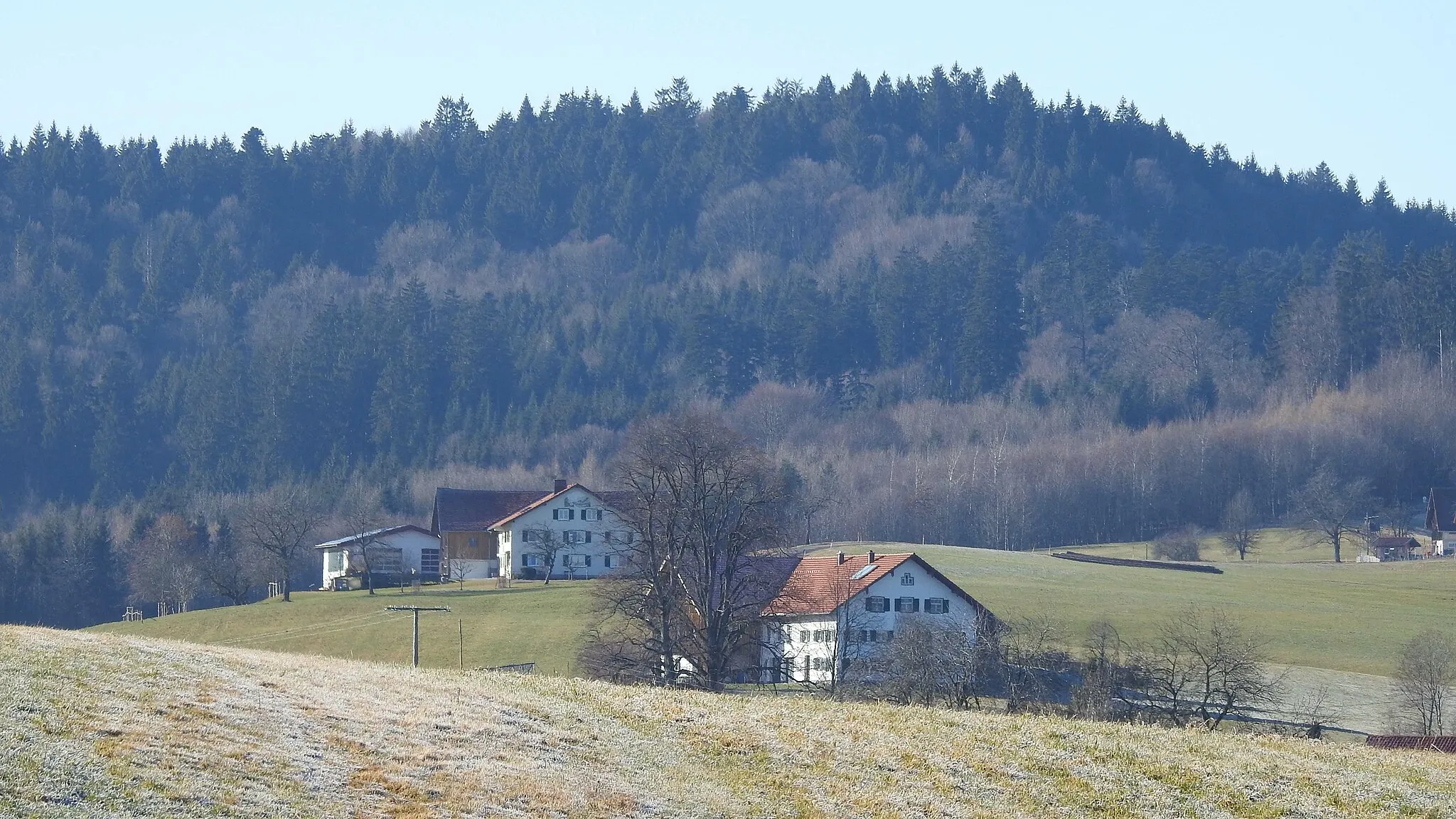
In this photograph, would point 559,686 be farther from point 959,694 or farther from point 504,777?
point 959,694

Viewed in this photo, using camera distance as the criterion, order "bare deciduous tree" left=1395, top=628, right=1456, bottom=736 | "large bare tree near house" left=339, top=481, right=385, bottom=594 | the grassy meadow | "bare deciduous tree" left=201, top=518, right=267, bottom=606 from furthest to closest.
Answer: "large bare tree near house" left=339, top=481, right=385, bottom=594 < "bare deciduous tree" left=201, top=518, right=267, bottom=606 < the grassy meadow < "bare deciduous tree" left=1395, top=628, right=1456, bottom=736

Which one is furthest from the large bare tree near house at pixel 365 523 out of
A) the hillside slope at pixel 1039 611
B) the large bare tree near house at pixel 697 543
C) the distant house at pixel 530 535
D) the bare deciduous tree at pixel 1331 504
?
the bare deciduous tree at pixel 1331 504

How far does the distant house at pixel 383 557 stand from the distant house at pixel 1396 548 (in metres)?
64.8

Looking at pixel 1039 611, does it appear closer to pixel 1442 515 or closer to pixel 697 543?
pixel 697 543

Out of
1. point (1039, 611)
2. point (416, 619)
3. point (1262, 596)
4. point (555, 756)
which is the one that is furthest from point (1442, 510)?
point (555, 756)

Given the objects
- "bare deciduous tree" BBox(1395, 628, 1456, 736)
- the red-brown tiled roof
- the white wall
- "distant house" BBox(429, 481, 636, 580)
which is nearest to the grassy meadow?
"bare deciduous tree" BBox(1395, 628, 1456, 736)

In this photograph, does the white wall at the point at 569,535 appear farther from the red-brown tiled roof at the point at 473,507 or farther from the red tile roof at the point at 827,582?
the red tile roof at the point at 827,582

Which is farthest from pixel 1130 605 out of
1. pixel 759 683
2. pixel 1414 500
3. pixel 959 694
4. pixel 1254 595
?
pixel 1414 500

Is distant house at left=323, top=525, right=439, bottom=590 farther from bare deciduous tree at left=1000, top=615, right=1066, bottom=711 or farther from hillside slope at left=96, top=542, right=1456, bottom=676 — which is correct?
bare deciduous tree at left=1000, top=615, right=1066, bottom=711

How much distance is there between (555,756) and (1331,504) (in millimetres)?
108601

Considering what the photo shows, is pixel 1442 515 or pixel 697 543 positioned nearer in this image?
pixel 697 543

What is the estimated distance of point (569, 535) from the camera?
332ft

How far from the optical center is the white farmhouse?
60875 mm

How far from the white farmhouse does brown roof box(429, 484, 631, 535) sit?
39351 millimetres
